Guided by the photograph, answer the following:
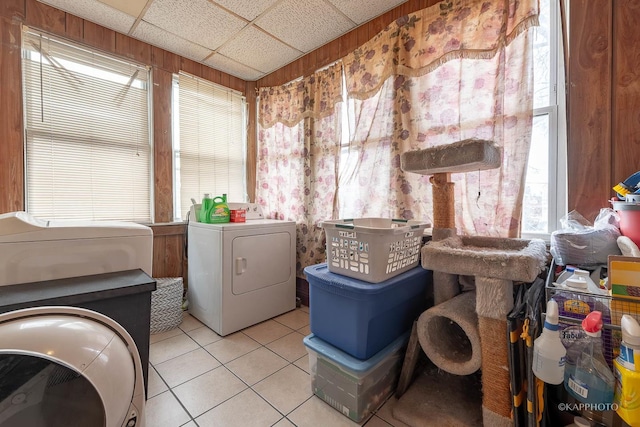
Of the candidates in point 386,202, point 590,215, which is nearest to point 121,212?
point 386,202

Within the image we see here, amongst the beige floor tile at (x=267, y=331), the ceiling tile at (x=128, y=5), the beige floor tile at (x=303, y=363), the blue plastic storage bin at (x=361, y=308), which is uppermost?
the ceiling tile at (x=128, y=5)

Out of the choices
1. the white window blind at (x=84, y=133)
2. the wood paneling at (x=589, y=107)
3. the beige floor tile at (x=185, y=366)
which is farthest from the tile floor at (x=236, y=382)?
the wood paneling at (x=589, y=107)

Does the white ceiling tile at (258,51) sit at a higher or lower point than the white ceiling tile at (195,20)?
higher

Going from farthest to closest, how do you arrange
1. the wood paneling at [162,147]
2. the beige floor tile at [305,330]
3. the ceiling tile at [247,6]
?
the wood paneling at [162,147] → the beige floor tile at [305,330] → the ceiling tile at [247,6]

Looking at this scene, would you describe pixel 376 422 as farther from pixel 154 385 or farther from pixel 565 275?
pixel 154 385

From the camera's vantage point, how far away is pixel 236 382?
1.56 metres

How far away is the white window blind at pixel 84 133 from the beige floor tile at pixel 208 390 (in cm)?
159

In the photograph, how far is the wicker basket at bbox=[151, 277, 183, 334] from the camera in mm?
2117

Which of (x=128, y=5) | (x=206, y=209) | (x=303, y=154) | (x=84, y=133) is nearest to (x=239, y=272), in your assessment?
(x=206, y=209)

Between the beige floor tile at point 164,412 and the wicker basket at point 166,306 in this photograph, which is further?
the wicker basket at point 166,306

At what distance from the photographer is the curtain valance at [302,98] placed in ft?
7.79

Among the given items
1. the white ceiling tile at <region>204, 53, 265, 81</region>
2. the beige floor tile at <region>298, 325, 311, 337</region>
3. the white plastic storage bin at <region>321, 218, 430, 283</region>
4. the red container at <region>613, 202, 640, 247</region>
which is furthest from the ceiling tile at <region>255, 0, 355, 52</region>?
the beige floor tile at <region>298, 325, 311, 337</region>

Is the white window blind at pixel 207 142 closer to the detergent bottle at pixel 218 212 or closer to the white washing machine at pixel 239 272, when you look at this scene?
the white washing machine at pixel 239 272

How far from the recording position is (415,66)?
6.06ft
